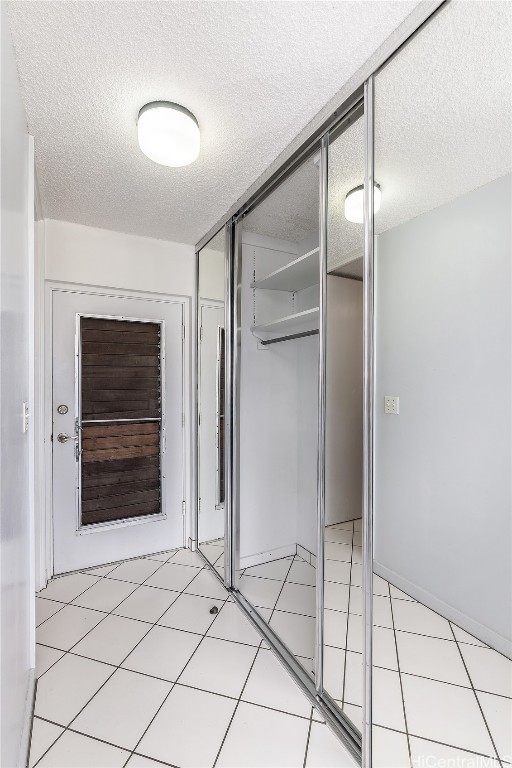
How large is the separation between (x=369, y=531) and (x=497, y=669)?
45 centimetres

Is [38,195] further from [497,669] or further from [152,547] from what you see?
[497,669]

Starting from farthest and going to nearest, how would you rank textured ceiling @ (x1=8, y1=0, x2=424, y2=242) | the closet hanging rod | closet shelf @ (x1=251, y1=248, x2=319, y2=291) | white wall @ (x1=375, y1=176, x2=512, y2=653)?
the closet hanging rod, closet shelf @ (x1=251, y1=248, x2=319, y2=291), textured ceiling @ (x1=8, y1=0, x2=424, y2=242), white wall @ (x1=375, y1=176, x2=512, y2=653)

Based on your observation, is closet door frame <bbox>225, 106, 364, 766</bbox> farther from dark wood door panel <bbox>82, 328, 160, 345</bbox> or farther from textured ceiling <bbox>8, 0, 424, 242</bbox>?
dark wood door panel <bbox>82, 328, 160, 345</bbox>

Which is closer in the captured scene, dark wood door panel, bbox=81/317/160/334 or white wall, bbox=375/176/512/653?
white wall, bbox=375/176/512/653

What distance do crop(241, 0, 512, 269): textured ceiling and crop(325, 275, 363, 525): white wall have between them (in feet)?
0.63

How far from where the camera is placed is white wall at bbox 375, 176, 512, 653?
0.93 meters

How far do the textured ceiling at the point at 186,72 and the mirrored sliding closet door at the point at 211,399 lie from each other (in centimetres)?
78

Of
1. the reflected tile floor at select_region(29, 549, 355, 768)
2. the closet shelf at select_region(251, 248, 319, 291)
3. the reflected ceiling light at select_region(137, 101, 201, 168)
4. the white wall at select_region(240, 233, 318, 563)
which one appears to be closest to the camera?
the reflected tile floor at select_region(29, 549, 355, 768)

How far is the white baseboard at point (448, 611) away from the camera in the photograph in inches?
38.0

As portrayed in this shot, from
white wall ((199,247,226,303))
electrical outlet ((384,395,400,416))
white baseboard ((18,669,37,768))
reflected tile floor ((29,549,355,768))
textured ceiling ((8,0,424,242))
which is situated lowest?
reflected tile floor ((29,549,355,768))

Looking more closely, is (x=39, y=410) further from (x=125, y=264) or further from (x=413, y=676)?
(x=413, y=676)

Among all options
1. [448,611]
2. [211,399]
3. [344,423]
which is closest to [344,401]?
[344,423]

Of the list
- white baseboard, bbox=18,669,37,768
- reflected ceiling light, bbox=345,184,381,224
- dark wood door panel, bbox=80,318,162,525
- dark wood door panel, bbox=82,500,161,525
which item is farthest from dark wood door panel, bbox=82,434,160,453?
reflected ceiling light, bbox=345,184,381,224

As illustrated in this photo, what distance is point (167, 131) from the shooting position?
1.42 m
